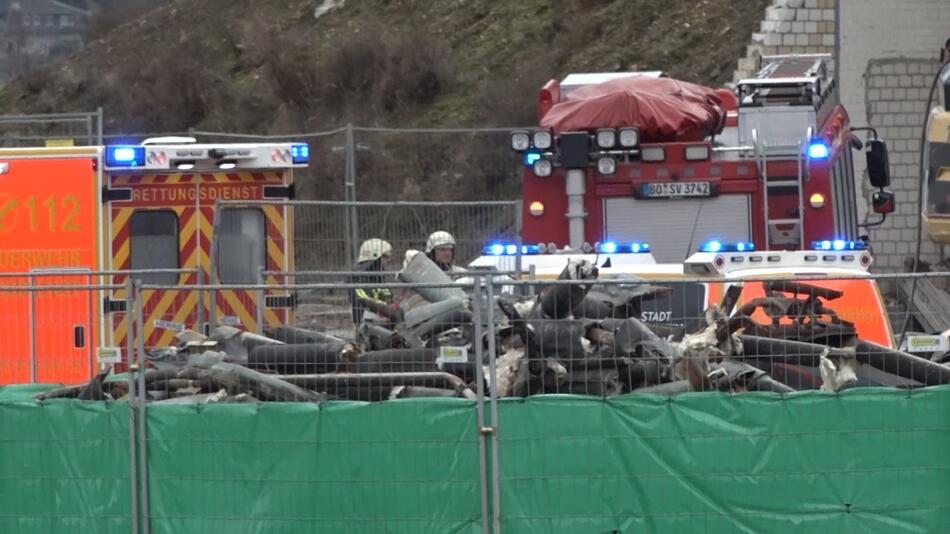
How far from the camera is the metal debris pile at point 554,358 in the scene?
9.30m

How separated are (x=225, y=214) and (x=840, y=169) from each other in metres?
6.09

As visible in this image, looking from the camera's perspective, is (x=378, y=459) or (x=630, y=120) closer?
(x=378, y=459)

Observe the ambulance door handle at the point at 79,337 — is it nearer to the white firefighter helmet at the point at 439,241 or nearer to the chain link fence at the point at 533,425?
the white firefighter helmet at the point at 439,241

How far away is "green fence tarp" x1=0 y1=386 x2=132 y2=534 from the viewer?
9586 millimetres

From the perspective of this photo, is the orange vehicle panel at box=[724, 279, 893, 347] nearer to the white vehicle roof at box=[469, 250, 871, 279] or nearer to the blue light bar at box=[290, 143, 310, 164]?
the white vehicle roof at box=[469, 250, 871, 279]

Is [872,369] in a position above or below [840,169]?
below

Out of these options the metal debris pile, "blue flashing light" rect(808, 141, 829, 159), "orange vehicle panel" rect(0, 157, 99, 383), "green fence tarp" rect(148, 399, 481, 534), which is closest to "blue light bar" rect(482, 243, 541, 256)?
"orange vehicle panel" rect(0, 157, 99, 383)

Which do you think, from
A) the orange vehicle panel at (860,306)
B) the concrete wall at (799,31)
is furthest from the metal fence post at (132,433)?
the concrete wall at (799,31)

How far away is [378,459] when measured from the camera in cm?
924

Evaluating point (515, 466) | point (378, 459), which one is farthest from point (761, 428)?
point (378, 459)

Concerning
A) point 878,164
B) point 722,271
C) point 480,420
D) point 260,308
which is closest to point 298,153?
point 260,308

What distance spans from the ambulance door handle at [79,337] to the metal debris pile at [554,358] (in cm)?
293

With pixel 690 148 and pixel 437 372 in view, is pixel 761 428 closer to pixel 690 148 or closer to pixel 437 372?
pixel 437 372

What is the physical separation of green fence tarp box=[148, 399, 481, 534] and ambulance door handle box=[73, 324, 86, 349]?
11.8ft
